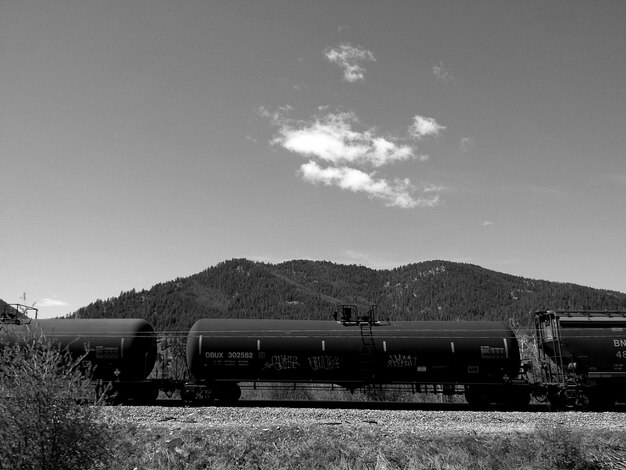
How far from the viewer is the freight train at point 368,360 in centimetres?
2162

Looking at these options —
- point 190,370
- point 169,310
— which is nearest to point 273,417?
point 190,370

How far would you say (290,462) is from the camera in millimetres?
14008

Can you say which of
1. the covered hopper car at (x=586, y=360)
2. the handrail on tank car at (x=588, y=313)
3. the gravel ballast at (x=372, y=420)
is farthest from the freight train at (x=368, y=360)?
the gravel ballast at (x=372, y=420)

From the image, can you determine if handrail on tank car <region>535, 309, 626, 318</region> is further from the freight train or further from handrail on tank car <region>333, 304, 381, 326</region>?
handrail on tank car <region>333, 304, 381, 326</region>

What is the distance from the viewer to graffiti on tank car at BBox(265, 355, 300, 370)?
21.7 m

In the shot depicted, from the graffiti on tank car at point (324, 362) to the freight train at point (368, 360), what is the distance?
0.15 ft

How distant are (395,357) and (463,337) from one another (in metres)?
3.35

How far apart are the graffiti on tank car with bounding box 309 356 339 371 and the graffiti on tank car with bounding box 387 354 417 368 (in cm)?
248

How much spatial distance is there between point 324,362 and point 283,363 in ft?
6.23

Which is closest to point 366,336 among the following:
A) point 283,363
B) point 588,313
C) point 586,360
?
point 283,363

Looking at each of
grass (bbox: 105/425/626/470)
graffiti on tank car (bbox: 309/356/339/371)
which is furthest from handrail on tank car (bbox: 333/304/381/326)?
grass (bbox: 105/425/626/470)

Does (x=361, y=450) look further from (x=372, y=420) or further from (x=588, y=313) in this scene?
(x=588, y=313)

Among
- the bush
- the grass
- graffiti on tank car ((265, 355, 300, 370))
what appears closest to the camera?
the bush

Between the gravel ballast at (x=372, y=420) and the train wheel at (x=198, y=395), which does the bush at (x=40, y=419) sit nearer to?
the gravel ballast at (x=372, y=420)
